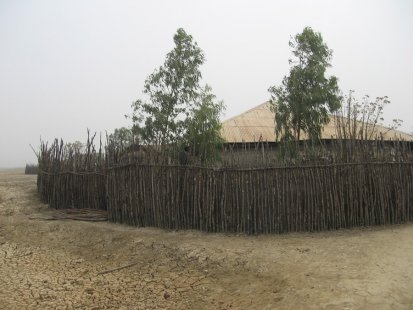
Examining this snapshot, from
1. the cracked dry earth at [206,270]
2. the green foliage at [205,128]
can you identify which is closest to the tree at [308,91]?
the green foliage at [205,128]

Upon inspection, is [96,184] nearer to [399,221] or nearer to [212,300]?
[212,300]

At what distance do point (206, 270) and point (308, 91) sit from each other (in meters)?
6.57

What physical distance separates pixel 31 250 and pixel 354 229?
5.32m

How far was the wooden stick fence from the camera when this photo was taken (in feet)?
20.8

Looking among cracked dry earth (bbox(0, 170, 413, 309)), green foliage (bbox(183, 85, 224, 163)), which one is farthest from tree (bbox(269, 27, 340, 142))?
cracked dry earth (bbox(0, 170, 413, 309))

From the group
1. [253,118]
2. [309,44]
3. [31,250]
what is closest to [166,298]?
[31,250]

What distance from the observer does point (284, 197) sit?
6.35 metres

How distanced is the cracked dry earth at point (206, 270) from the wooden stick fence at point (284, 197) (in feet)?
0.87

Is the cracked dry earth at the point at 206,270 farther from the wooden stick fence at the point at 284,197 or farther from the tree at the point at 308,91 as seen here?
the tree at the point at 308,91

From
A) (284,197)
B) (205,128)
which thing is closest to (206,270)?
(284,197)

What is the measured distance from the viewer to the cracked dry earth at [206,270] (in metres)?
4.06

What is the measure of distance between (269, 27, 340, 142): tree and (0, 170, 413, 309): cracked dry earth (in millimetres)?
4460

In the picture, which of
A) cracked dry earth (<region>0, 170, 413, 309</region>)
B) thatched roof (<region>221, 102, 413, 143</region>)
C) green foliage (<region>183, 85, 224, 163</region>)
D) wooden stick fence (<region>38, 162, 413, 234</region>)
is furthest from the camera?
thatched roof (<region>221, 102, 413, 143</region>)

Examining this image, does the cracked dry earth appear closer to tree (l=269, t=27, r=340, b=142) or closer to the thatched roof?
tree (l=269, t=27, r=340, b=142)
